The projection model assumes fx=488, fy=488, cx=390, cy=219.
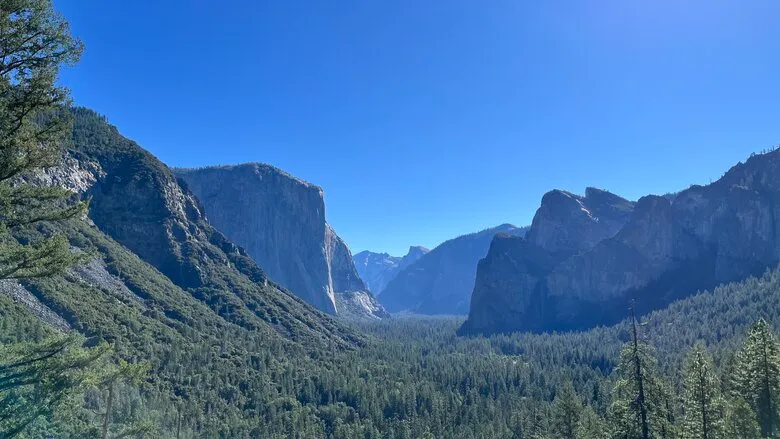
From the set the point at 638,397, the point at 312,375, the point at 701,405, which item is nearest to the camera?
the point at 638,397

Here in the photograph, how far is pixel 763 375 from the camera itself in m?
38.1

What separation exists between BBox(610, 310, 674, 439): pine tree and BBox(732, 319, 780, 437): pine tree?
14.7 m

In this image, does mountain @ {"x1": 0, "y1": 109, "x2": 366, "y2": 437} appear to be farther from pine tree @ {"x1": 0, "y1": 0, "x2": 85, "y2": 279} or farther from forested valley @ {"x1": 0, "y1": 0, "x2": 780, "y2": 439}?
pine tree @ {"x1": 0, "y1": 0, "x2": 85, "y2": 279}

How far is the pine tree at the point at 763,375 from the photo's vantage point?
3756 centimetres

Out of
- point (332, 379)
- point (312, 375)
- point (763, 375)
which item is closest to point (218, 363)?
point (312, 375)

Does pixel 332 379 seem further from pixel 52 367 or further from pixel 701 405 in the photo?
pixel 52 367

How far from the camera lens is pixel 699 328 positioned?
16888 centimetres

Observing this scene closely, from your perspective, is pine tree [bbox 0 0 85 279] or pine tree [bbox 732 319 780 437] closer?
pine tree [bbox 0 0 85 279]

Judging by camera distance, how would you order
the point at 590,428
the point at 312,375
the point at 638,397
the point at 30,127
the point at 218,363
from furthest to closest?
the point at 312,375 → the point at 218,363 → the point at 590,428 → the point at 638,397 → the point at 30,127

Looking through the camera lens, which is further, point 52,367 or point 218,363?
point 218,363

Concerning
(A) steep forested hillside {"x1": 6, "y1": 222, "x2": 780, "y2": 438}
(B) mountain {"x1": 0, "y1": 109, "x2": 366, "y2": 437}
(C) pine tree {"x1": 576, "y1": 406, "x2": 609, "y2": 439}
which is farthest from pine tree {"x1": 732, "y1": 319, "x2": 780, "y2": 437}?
(B) mountain {"x1": 0, "y1": 109, "x2": 366, "y2": 437}

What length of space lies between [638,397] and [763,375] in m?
18.0

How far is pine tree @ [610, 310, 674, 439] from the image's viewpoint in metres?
27.6

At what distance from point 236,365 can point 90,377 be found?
411 ft
